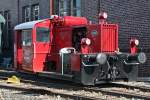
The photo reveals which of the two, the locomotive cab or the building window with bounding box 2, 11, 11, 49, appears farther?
the building window with bounding box 2, 11, 11, 49

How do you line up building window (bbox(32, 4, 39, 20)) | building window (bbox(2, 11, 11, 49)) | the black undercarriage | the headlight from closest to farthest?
1. the headlight
2. the black undercarriage
3. building window (bbox(32, 4, 39, 20))
4. building window (bbox(2, 11, 11, 49))

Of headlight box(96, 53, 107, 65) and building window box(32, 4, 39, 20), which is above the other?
building window box(32, 4, 39, 20)

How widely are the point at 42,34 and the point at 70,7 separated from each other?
736 cm

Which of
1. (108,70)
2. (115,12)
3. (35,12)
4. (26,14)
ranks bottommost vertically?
(108,70)

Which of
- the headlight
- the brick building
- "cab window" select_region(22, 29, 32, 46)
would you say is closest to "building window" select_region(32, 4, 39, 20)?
the brick building

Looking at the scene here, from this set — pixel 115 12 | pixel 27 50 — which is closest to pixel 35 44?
pixel 27 50

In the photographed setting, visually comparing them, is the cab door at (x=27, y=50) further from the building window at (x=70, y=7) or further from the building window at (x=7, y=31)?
the building window at (x=7, y=31)

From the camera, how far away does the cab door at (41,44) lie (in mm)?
17234

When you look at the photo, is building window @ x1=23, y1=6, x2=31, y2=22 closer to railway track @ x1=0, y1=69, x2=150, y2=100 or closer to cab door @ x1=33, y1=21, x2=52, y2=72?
cab door @ x1=33, y1=21, x2=52, y2=72

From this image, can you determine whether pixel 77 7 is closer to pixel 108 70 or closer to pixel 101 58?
pixel 108 70

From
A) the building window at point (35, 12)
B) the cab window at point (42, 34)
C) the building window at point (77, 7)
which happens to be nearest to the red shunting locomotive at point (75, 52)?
the cab window at point (42, 34)

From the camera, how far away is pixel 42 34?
1742cm

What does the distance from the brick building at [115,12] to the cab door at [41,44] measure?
12.3ft

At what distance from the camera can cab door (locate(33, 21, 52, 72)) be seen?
56.5ft
